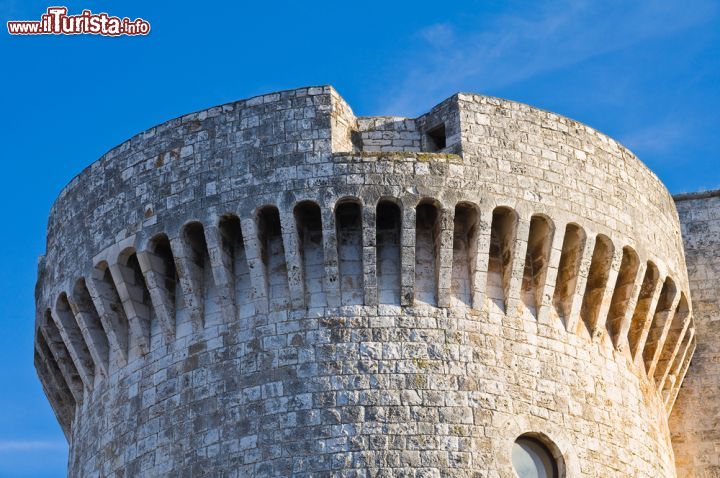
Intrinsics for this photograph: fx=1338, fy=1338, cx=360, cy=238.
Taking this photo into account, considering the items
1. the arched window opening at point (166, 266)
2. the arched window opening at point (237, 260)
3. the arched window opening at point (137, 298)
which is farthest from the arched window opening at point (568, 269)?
the arched window opening at point (137, 298)

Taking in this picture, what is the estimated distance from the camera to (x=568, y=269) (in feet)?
51.5

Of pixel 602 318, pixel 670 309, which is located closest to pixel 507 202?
pixel 602 318

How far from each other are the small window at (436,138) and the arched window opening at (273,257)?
6.92 ft

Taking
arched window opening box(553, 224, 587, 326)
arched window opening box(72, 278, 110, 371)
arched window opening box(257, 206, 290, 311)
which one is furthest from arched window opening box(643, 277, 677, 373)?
arched window opening box(72, 278, 110, 371)

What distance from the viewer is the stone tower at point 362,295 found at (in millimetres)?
14258

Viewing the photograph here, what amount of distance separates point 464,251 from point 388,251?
88cm

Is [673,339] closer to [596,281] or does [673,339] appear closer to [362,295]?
[596,281]

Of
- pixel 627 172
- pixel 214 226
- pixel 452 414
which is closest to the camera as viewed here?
pixel 452 414

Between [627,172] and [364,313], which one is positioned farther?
[627,172]

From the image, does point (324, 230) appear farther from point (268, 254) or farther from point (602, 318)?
point (602, 318)

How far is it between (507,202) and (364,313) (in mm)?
2110

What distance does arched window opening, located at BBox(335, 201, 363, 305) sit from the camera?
584 inches

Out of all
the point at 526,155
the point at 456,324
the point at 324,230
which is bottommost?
the point at 456,324

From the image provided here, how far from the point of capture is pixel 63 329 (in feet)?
55.2
